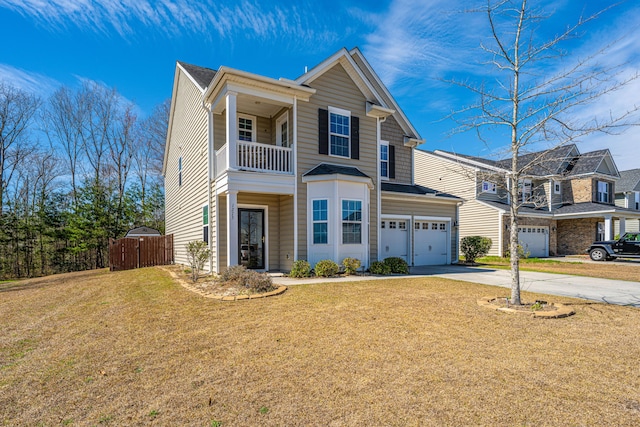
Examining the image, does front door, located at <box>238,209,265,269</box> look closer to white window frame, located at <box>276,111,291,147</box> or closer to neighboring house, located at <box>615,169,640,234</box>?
white window frame, located at <box>276,111,291,147</box>

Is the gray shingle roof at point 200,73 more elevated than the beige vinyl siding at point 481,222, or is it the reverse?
the gray shingle roof at point 200,73

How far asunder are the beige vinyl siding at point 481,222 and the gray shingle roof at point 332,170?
1303 centimetres

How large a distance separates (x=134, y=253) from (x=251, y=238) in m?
8.54

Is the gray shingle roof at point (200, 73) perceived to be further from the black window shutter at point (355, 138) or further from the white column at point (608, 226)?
the white column at point (608, 226)

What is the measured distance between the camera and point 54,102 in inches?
998

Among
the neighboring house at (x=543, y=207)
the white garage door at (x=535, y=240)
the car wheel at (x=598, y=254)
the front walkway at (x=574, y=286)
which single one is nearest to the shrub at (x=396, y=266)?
the front walkway at (x=574, y=286)

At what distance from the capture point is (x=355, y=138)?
12719mm

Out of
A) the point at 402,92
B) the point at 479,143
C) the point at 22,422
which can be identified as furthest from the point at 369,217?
the point at 22,422

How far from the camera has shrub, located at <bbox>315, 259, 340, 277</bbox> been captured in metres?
10.5

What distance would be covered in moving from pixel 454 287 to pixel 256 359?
21.8ft

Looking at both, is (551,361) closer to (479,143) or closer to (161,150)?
(479,143)

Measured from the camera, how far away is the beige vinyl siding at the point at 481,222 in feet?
68.4

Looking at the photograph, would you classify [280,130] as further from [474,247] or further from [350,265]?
[474,247]

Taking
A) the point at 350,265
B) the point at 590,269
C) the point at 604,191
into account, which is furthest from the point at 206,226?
the point at 604,191
